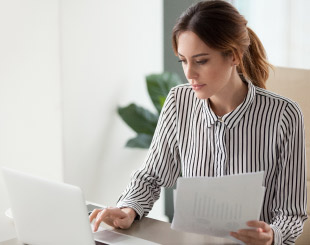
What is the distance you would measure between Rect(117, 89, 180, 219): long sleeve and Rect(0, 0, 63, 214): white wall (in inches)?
53.2

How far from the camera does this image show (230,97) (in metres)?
1.85

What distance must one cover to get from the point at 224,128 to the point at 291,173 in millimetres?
263

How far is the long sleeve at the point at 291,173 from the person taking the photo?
1.74 metres

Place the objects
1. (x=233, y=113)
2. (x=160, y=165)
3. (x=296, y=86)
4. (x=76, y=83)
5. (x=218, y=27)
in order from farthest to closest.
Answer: (x=76, y=83), (x=296, y=86), (x=160, y=165), (x=233, y=113), (x=218, y=27)

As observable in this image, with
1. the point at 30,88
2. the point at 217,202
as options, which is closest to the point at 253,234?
the point at 217,202

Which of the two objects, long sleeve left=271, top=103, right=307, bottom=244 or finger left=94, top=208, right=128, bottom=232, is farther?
long sleeve left=271, top=103, right=307, bottom=244

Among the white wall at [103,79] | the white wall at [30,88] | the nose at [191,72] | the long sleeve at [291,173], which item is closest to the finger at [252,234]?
the long sleeve at [291,173]

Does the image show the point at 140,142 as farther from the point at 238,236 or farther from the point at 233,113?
the point at 238,236

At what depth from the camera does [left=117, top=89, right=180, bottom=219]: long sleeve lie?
186 cm

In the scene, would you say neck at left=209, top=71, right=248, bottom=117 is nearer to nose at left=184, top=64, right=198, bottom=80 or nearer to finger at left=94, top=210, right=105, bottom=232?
nose at left=184, top=64, right=198, bottom=80

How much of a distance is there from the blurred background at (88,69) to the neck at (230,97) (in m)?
1.54

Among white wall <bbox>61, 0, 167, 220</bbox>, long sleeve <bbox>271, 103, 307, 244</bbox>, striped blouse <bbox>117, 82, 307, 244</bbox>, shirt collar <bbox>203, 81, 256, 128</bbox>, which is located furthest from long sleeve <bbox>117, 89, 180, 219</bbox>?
white wall <bbox>61, 0, 167, 220</bbox>

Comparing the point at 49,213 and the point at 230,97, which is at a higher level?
the point at 230,97

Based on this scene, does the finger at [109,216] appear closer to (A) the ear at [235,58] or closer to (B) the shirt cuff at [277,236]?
(B) the shirt cuff at [277,236]
